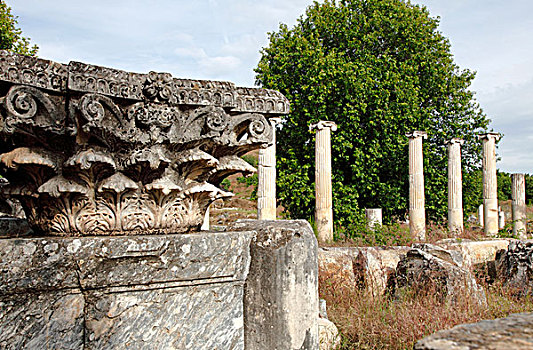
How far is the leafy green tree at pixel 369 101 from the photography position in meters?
16.7

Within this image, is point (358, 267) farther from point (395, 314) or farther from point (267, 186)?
point (267, 186)

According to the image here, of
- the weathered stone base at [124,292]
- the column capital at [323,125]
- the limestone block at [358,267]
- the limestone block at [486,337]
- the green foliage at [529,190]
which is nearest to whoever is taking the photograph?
the limestone block at [486,337]

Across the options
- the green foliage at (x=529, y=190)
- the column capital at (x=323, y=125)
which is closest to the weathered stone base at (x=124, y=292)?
the column capital at (x=323, y=125)

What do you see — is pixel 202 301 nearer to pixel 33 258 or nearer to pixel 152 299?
pixel 152 299

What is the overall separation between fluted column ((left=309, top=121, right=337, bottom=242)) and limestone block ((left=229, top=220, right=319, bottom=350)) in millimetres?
11260

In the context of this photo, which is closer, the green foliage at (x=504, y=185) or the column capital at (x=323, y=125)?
the column capital at (x=323, y=125)

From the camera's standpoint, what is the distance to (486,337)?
4.54ft

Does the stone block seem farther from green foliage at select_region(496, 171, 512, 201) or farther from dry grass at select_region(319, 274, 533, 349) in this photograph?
green foliage at select_region(496, 171, 512, 201)

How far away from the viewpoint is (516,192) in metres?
18.8

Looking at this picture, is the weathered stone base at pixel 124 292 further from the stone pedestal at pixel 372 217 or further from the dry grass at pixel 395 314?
the stone pedestal at pixel 372 217

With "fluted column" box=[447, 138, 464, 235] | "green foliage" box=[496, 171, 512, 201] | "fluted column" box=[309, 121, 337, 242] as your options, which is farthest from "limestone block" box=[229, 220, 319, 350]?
"green foliage" box=[496, 171, 512, 201]

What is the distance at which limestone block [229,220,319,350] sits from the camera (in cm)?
257

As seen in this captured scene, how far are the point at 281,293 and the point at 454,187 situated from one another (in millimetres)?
16072

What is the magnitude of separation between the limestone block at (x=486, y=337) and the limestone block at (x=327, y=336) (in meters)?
2.81
